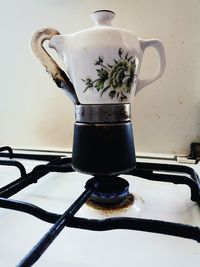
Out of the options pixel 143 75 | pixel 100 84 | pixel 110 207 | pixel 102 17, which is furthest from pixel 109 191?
pixel 143 75

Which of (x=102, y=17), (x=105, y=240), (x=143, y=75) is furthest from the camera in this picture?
(x=143, y=75)

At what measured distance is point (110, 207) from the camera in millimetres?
362

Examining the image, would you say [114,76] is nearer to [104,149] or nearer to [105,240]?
[104,149]

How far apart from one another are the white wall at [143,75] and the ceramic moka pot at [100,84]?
0.31m

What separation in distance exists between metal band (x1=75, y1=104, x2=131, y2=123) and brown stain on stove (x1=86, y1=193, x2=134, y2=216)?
0.13 meters

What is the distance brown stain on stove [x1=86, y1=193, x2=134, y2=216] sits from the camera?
35 cm

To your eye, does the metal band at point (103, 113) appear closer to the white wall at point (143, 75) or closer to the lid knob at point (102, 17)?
the lid knob at point (102, 17)

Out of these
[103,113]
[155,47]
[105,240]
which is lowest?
[105,240]

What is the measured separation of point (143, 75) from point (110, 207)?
0.43 m

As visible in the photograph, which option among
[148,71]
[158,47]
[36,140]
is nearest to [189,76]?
[148,71]

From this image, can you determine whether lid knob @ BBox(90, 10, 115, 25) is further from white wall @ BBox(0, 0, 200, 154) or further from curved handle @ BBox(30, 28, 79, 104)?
white wall @ BBox(0, 0, 200, 154)

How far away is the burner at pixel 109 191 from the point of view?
1.19 feet

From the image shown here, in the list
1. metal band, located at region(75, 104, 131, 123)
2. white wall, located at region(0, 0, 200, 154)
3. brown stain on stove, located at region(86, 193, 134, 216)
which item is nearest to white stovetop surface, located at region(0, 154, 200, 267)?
brown stain on stove, located at region(86, 193, 134, 216)

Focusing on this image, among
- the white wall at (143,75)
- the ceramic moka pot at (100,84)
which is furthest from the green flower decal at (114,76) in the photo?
the white wall at (143,75)
